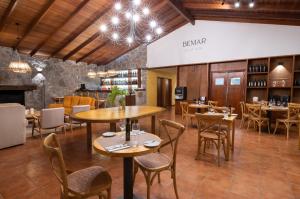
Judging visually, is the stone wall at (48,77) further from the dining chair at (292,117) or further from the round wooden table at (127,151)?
the dining chair at (292,117)

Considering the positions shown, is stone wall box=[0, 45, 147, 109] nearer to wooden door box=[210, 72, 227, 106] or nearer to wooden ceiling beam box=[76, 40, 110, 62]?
wooden ceiling beam box=[76, 40, 110, 62]

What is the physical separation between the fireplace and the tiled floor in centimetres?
236

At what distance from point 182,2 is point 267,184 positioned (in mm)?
6418

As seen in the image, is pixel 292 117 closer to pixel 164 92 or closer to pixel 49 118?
pixel 49 118

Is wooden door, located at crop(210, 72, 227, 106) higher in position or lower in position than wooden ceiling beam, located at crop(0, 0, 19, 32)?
lower

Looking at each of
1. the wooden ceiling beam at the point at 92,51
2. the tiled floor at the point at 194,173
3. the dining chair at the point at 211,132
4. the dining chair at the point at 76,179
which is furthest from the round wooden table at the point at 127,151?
the wooden ceiling beam at the point at 92,51

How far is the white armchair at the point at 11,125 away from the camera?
3600 mm

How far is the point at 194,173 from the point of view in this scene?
2.70m

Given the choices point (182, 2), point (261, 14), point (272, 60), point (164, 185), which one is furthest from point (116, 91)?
point (272, 60)

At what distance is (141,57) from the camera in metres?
10.2

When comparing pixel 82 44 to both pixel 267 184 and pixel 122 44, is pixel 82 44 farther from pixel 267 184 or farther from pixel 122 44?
pixel 267 184

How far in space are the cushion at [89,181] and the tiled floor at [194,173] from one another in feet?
2.04

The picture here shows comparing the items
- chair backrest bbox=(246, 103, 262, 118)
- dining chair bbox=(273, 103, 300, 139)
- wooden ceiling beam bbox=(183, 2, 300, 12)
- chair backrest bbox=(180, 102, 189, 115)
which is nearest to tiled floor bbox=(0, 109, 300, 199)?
dining chair bbox=(273, 103, 300, 139)

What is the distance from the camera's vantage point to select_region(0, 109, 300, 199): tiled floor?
86.2 inches
